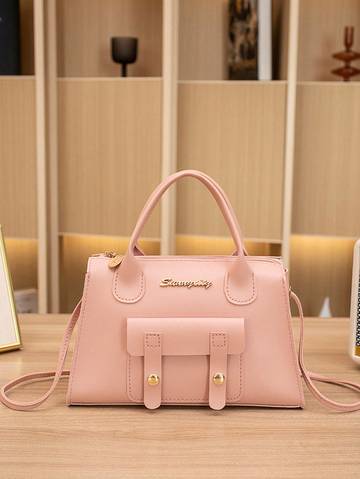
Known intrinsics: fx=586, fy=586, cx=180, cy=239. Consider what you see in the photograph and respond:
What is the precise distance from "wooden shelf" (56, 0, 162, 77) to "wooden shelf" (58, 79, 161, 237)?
333 mm

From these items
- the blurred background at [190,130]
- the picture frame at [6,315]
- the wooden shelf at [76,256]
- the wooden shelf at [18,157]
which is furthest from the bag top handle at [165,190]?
the wooden shelf at [76,256]

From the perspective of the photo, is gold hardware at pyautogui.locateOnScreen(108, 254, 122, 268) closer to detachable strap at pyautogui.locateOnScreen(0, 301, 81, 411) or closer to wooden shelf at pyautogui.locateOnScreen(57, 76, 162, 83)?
detachable strap at pyautogui.locateOnScreen(0, 301, 81, 411)

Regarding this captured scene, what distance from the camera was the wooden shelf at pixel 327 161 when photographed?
8.79ft

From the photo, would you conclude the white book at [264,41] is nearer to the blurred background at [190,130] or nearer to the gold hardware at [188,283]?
the blurred background at [190,130]

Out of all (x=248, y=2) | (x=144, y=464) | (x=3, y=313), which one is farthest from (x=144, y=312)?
(x=248, y=2)

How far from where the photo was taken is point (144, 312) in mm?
836

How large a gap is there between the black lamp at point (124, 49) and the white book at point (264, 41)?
59cm

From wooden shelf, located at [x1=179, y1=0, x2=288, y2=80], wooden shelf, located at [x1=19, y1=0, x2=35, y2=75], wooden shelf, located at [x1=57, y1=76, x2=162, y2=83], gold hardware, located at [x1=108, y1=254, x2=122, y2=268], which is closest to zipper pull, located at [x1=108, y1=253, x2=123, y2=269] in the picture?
gold hardware, located at [x1=108, y1=254, x2=122, y2=268]

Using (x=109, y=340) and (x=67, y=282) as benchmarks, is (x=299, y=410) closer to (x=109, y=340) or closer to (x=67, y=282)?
(x=109, y=340)

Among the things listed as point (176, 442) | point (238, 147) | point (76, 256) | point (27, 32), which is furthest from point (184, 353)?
point (27, 32)

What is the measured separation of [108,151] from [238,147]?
2.02 ft

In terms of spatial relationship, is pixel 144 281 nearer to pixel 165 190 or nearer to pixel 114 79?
pixel 165 190

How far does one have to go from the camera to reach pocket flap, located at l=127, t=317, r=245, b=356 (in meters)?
0.83

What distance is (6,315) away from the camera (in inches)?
42.3
